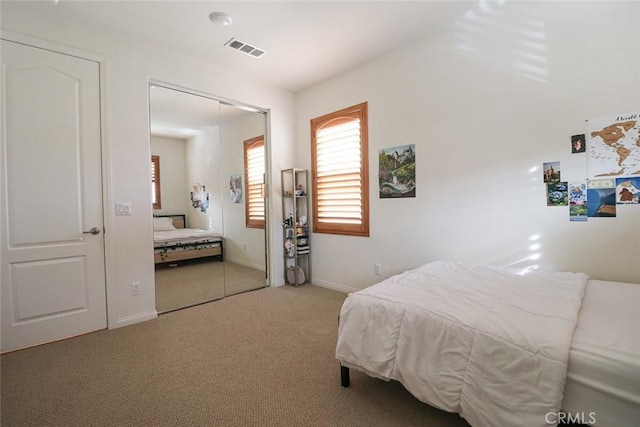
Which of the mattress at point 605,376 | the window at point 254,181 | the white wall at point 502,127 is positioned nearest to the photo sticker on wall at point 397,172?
the white wall at point 502,127

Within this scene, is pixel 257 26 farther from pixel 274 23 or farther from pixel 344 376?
pixel 344 376

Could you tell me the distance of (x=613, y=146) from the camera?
204cm

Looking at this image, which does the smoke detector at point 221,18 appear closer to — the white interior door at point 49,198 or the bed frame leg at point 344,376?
the white interior door at point 49,198

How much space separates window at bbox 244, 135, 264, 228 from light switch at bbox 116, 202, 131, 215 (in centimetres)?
143

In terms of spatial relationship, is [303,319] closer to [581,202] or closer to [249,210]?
[249,210]

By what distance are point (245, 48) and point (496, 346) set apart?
3456 millimetres

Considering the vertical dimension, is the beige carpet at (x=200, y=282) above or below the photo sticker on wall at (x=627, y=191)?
below

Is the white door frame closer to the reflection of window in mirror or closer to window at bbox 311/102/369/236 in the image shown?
the reflection of window in mirror

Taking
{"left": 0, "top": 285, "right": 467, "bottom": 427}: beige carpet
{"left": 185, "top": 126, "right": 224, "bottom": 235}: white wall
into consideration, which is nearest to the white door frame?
{"left": 0, "top": 285, "right": 467, "bottom": 427}: beige carpet

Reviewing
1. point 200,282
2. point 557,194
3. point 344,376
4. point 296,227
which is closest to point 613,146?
point 557,194

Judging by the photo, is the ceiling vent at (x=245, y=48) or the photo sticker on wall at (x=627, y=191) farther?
the ceiling vent at (x=245, y=48)

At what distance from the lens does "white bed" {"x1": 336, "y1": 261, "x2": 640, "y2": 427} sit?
3.51 feet

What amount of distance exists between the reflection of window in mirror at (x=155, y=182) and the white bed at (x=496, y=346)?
8.13 feet

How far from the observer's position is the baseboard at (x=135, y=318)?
2.80m
